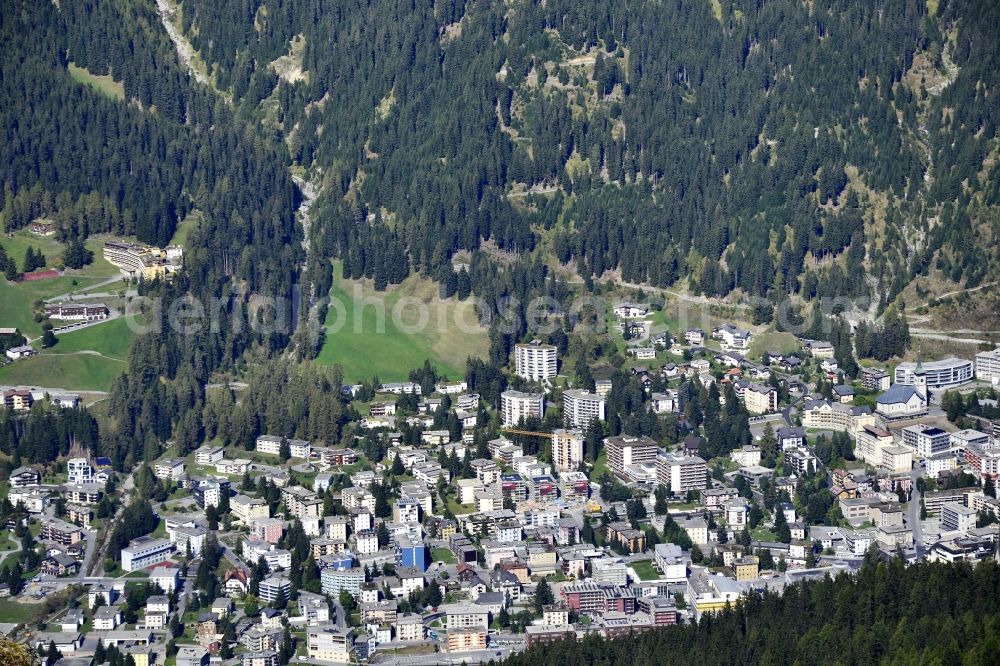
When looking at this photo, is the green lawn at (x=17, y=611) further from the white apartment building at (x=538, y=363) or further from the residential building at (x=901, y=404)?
the residential building at (x=901, y=404)

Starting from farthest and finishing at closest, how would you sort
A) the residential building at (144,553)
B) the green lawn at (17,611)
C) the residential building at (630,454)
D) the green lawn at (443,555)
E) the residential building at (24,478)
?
the residential building at (24,478)
the residential building at (630,454)
the residential building at (144,553)
the green lawn at (443,555)
the green lawn at (17,611)

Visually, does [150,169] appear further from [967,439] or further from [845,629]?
[845,629]

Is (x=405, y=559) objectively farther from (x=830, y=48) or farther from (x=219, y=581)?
(x=830, y=48)

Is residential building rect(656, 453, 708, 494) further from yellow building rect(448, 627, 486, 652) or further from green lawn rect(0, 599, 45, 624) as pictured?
green lawn rect(0, 599, 45, 624)

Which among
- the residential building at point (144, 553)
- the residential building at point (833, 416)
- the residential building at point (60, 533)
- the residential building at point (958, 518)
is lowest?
the residential building at point (144, 553)

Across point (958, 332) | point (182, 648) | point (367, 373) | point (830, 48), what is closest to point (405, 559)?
point (182, 648)

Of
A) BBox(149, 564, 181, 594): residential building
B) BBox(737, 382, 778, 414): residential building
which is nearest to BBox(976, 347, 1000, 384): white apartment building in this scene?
BBox(737, 382, 778, 414): residential building

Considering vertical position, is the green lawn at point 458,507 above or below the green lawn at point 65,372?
below

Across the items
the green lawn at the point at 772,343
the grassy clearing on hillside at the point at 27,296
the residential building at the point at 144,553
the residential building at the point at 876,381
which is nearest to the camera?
the residential building at the point at 144,553

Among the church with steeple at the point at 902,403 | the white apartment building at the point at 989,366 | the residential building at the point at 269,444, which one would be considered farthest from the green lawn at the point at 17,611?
the white apartment building at the point at 989,366
